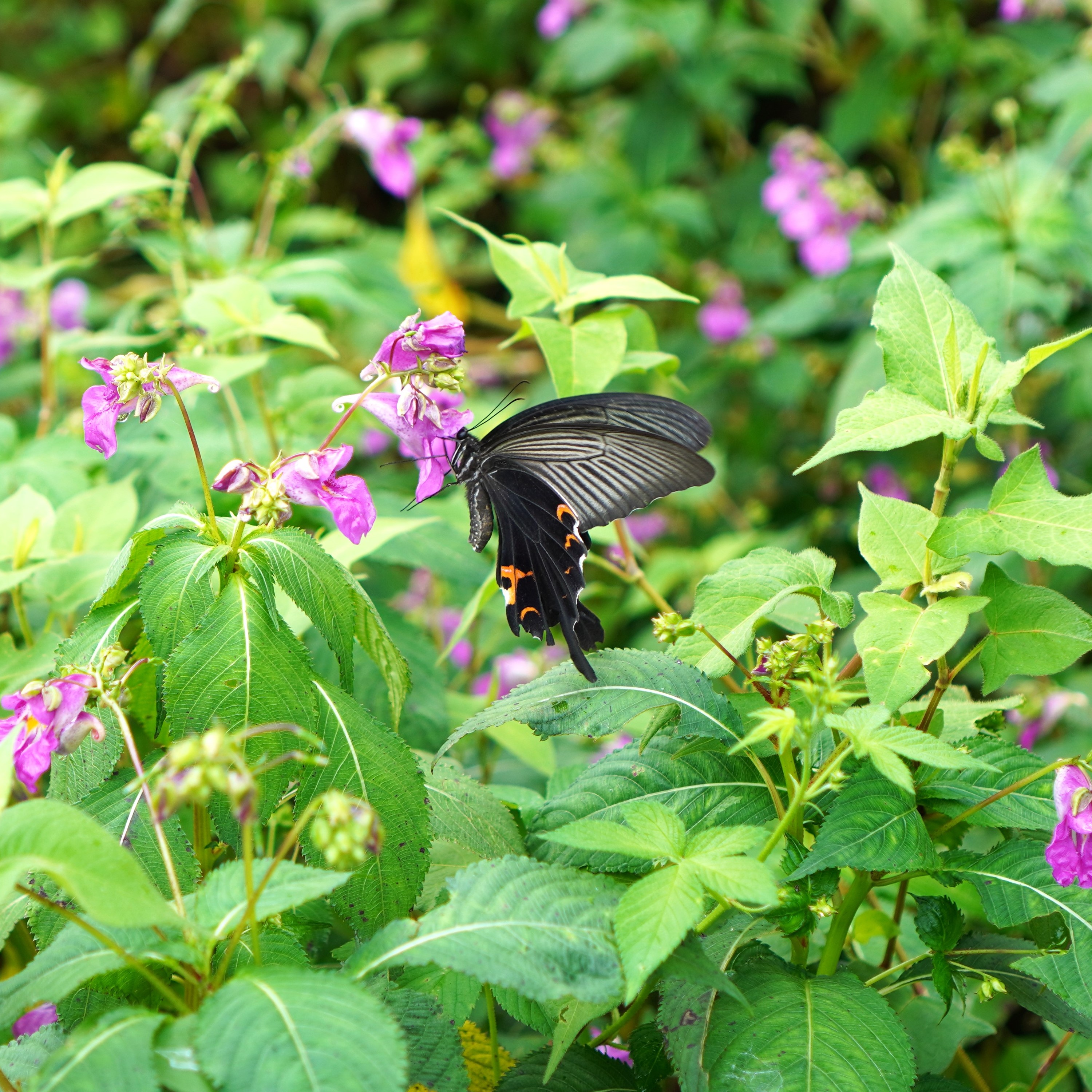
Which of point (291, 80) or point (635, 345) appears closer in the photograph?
point (635, 345)

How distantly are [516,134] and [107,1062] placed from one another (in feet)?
13.2

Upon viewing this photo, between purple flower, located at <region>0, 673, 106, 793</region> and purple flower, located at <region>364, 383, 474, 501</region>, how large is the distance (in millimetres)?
433

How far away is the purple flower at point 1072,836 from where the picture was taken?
3.03 feet

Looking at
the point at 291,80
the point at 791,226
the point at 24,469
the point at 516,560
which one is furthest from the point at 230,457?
the point at 291,80

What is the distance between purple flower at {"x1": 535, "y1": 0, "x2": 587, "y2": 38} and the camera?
12.5ft

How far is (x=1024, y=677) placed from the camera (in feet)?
9.93

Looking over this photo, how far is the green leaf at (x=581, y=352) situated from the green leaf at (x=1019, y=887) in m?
0.70

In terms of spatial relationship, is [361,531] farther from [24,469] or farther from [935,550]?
[24,469]

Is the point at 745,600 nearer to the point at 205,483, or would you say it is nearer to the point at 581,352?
the point at 581,352

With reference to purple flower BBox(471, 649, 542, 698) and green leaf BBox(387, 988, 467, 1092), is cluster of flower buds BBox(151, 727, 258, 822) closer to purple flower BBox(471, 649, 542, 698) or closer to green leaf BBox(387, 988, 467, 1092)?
green leaf BBox(387, 988, 467, 1092)

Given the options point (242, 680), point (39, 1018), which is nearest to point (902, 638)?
point (242, 680)

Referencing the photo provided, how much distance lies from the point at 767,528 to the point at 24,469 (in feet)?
8.12

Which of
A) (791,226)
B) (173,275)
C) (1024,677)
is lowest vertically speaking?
(1024,677)

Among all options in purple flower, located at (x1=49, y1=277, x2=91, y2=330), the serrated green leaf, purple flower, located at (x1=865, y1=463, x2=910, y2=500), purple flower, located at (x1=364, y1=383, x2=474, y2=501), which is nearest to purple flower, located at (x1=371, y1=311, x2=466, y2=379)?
purple flower, located at (x1=364, y1=383, x2=474, y2=501)
